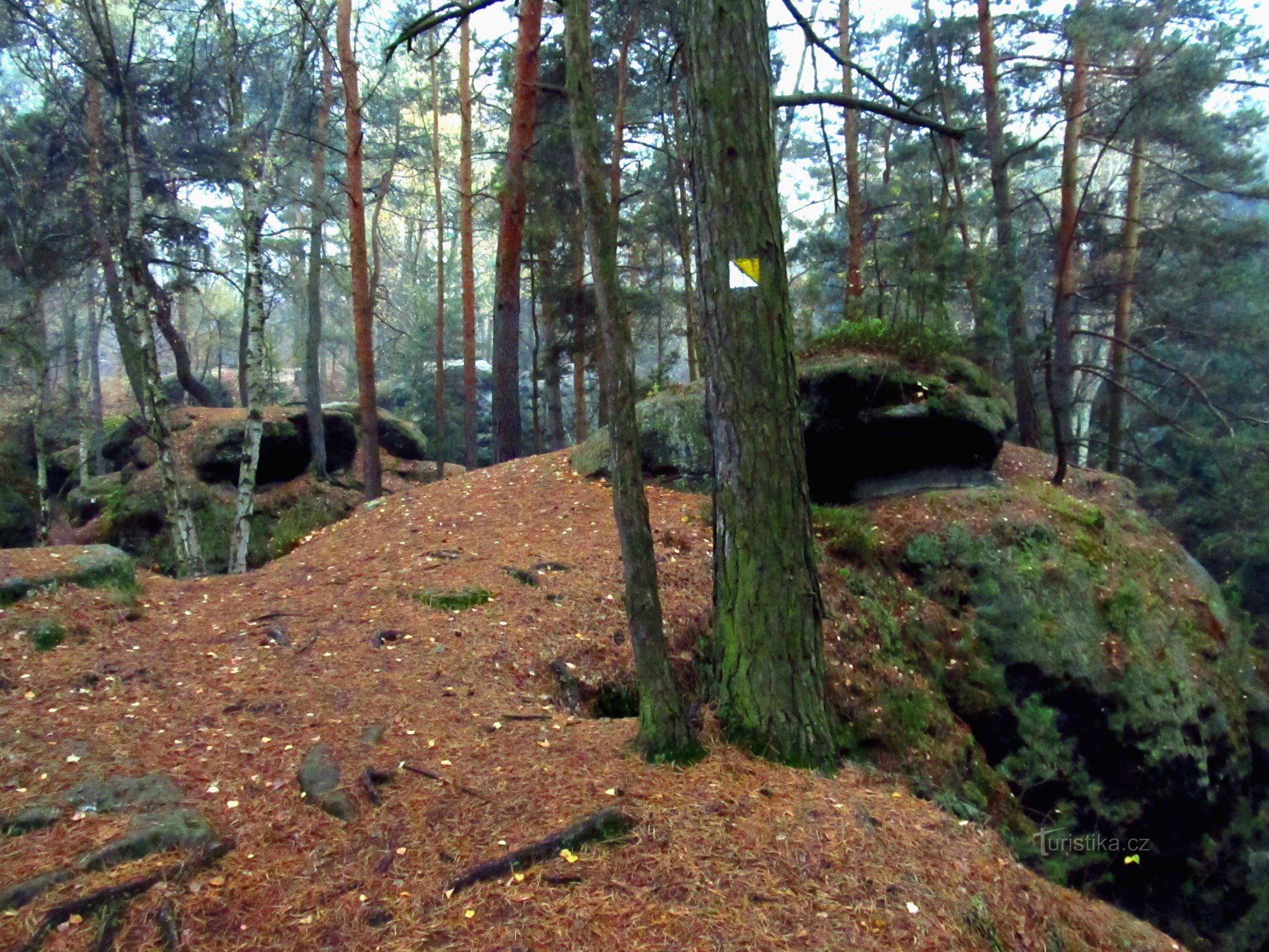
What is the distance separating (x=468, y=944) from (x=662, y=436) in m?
7.01

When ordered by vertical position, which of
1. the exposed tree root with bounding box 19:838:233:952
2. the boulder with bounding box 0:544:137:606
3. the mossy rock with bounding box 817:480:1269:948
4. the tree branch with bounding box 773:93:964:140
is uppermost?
the tree branch with bounding box 773:93:964:140

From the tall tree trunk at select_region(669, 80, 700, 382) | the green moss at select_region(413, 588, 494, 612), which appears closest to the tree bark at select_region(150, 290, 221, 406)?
the green moss at select_region(413, 588, 494, 612)

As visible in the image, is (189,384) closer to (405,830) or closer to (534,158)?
(534,158)

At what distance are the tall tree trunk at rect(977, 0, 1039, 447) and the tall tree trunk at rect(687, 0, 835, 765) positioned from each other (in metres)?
9.01

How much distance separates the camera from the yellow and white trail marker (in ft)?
13.8

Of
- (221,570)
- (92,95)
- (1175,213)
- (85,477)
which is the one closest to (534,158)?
(92,95)

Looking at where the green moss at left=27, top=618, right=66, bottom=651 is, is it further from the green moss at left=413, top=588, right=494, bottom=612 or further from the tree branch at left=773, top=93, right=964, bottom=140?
the tree branch at left=773, top=93, right=964, bottom=140

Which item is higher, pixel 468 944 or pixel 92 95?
pixel 92 95

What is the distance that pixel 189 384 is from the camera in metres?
18.1

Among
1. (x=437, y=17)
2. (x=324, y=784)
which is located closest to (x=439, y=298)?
(x=437, y=17)

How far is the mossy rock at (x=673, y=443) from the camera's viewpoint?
9.37 meters

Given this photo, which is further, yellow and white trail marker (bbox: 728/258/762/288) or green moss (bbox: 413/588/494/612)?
green moss (bbox: 413/588/494/612)

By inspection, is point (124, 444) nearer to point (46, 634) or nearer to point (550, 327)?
point (550, 327)

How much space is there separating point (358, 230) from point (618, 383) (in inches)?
390
